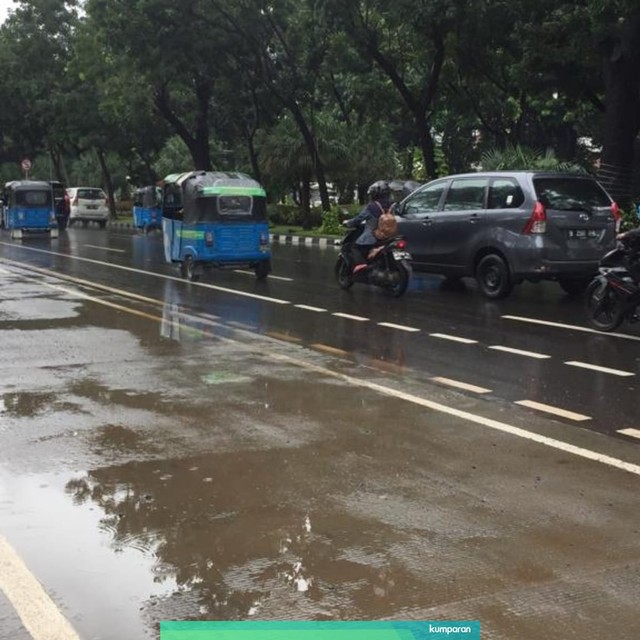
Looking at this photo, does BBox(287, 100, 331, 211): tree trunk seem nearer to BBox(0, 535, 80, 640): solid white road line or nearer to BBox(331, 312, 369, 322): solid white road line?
BBox(331, 312, 369, 322): solid white road line

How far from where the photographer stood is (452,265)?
42.7 feet

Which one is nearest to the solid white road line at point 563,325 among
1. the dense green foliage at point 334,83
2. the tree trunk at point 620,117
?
the dense green foliage at point 334,83

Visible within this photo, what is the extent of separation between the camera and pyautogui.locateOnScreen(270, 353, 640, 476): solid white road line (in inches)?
210

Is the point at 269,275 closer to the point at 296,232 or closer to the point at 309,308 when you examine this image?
the point at 309,308

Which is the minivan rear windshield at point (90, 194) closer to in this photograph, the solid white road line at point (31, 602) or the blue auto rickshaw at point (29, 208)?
the blue auto rickshaw at point (29, 208)

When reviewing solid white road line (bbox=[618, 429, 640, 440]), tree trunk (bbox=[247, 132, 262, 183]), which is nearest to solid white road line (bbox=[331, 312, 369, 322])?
solid white road line (bbox=[618, 429, 640, 440])

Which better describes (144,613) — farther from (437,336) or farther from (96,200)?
(96,200)

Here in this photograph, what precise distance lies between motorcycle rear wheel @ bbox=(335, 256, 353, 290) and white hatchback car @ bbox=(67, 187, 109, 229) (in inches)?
1062

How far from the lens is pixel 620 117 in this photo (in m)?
17.7

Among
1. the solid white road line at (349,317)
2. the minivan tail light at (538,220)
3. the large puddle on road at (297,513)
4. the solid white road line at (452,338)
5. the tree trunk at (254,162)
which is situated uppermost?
the tree trunk at (254,162)

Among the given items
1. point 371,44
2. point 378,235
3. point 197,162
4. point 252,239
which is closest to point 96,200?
point 197,162

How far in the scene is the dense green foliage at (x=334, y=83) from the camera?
1917cm

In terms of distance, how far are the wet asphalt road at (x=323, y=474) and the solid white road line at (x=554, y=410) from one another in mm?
Answer: 25

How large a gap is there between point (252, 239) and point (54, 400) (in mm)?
8522
